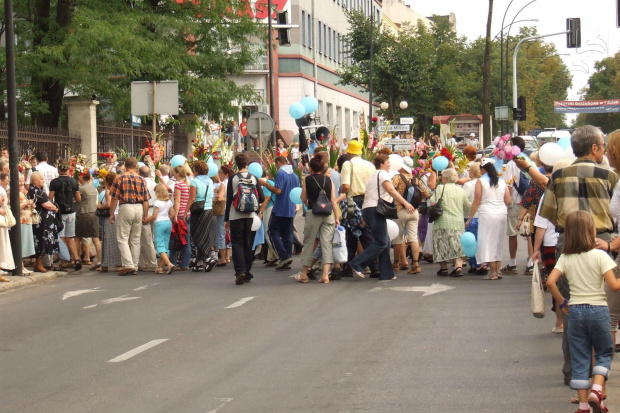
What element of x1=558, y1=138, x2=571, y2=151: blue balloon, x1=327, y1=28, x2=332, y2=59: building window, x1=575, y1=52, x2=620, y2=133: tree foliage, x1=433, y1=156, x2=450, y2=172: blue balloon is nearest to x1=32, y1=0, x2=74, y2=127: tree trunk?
x1=433, y1=156, x2=450, y2=172: blue balloon

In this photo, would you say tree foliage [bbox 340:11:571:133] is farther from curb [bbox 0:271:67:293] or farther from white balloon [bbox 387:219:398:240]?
white balloon [bbox 387:219:398:240]

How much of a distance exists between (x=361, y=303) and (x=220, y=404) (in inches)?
224

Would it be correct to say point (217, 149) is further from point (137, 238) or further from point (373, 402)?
point (373, 402)

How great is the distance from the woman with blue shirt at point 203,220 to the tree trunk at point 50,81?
38.5 feet

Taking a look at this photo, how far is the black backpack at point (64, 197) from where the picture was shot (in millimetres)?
18000

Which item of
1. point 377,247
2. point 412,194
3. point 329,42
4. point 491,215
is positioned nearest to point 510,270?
point 491,215

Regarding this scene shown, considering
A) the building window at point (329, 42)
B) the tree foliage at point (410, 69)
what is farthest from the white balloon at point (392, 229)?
the building window at point (329, 42)

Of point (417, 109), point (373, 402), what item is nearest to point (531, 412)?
point (373, 402)

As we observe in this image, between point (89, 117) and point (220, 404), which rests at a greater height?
point (89, 117)

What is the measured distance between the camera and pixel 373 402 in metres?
7.52

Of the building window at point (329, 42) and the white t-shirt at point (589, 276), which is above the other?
the building window at point (329, 42)

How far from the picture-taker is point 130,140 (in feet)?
99.1

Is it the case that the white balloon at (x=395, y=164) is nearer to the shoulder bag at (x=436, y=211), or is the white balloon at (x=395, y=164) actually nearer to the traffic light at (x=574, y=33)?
the shoulder bag at (x=436, y=211)

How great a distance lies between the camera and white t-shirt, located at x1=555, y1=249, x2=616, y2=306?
7012 mm
